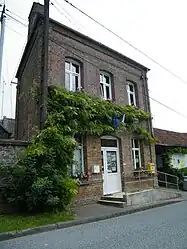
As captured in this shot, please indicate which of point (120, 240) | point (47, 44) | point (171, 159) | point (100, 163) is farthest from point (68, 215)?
point (171, 159)

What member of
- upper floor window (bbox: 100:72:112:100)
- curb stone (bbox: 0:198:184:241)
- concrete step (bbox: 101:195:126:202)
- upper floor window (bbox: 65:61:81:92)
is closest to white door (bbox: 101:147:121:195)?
concrete step (bbox: 101:195:126:202)

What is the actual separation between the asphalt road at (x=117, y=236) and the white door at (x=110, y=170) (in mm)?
4564

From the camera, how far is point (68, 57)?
43.9 feet

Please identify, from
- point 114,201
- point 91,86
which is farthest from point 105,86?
point 114,201

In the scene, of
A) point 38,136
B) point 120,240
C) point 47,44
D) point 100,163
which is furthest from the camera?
point 100,163

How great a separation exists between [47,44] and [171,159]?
12.7 meters

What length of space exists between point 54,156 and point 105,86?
21.8ft

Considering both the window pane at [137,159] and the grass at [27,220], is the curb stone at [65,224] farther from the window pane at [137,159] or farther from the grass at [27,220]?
the window pane at [137,159]

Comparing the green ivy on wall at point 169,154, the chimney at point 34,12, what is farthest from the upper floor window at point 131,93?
the chimney at point 34,12

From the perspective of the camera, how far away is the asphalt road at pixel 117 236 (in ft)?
18.7

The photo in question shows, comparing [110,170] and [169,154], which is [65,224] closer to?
[110,170]

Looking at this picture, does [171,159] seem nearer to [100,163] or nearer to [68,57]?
[100,163]

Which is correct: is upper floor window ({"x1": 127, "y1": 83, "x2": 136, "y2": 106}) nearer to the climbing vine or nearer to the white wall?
the climbing vine

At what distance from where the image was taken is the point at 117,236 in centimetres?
645
